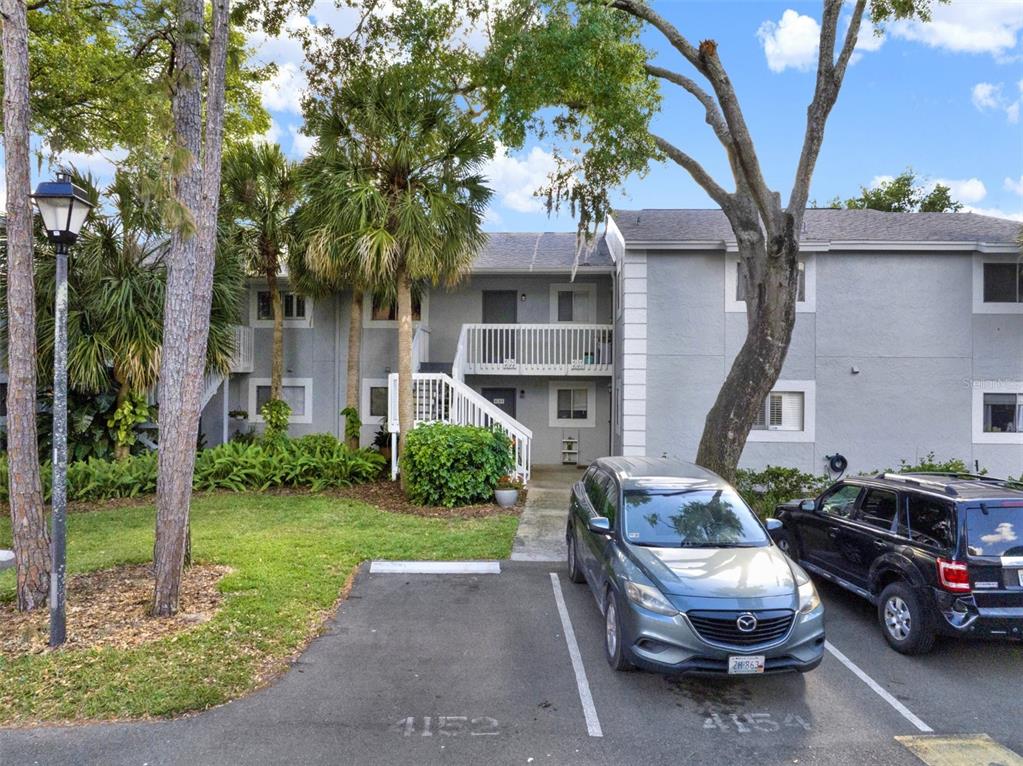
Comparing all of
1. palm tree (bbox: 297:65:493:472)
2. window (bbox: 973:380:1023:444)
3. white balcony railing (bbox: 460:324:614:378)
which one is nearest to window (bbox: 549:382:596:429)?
white balcony railing (bbox: 460:324:614:378)

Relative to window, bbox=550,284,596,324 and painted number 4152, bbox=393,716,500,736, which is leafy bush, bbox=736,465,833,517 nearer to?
window, bbox=550,284,596,324

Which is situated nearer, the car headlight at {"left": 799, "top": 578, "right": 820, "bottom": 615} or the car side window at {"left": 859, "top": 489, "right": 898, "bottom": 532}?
the car headlight at {"left": 799, "top": 578, "right": 820, "bottom": 615}

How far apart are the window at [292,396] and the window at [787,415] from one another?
36.6 feet

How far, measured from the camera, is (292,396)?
641 inches

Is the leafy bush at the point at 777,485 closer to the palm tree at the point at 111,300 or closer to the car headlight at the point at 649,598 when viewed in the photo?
the car headlight at the point at 649,598

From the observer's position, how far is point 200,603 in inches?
245

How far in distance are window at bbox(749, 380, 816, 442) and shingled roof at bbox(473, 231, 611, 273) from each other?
519cm

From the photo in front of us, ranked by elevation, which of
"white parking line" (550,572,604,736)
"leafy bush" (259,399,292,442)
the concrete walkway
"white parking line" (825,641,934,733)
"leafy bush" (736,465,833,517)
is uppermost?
"leafy bush" (259,399,292,442)

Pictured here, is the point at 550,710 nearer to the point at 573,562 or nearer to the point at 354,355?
the point at 573,562

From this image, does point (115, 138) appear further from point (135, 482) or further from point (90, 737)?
point (90, 737)

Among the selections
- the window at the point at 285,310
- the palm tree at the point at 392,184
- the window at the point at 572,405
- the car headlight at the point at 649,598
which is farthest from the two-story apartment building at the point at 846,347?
the car headlight at the point at 649,598

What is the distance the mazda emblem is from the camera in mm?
4457

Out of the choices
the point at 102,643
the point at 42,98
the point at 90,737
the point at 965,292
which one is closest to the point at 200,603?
the point at 102,643

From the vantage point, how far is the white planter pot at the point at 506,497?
11344 mm
